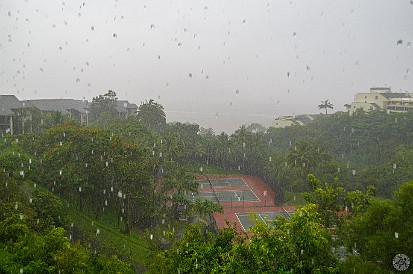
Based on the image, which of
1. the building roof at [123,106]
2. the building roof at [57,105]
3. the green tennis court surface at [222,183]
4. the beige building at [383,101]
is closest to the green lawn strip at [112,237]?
the green tennis court surface at [222,183]

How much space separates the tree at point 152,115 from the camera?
44.0m

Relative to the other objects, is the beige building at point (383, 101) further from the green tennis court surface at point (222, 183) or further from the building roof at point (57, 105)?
the building roof at point (57, 105)

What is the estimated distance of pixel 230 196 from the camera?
29.0 metres

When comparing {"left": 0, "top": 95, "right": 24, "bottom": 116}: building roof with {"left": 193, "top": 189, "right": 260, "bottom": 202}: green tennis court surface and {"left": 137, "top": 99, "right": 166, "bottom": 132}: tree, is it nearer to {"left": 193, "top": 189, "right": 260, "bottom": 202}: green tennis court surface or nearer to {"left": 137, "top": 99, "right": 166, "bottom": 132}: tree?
{"left": 137, "top": 99, "right": 166, "bottom": 132}: tree

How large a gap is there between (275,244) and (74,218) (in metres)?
12.8

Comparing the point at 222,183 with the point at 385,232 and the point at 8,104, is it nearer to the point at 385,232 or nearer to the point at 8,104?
the point at 8,104

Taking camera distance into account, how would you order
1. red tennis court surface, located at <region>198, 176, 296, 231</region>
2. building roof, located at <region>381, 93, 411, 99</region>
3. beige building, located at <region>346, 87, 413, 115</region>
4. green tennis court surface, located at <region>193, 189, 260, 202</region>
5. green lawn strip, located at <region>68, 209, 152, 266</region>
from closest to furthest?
green lawn strip, located at <region>68, 209, 152, 266</region> < red tennis court surface, located at <region>198, 176, 296, 231</region> < green tennis court surface, located at <region>193, 189, 260, 202</region> < beige building, located at <region>346, 87, 413, 115</region> < building roof, located at <region>381, 93, 411, 99</region>

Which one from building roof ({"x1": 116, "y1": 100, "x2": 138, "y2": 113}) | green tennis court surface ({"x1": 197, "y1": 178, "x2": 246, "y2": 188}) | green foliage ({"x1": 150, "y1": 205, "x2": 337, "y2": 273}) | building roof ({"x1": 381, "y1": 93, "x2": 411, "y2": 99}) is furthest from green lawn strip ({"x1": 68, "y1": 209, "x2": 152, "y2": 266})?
building roof ({"x1": 381, "y1": 93, "x2": 411, "y2": 99})

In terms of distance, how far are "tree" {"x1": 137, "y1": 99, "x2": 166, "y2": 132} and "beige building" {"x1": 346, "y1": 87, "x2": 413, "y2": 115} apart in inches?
1049

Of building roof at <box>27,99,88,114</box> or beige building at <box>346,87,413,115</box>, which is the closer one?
building roof at <box>27,99,88,114</box>

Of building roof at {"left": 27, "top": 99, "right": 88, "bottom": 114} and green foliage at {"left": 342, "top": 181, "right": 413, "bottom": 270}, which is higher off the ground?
building roof at {"left": 27, "top": 99, "right": 88, "bottom": 114}

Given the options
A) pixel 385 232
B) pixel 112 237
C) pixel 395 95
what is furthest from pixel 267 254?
pixel 395 95

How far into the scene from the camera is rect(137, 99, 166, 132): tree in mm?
44031

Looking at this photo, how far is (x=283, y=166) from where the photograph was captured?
1221 inches
